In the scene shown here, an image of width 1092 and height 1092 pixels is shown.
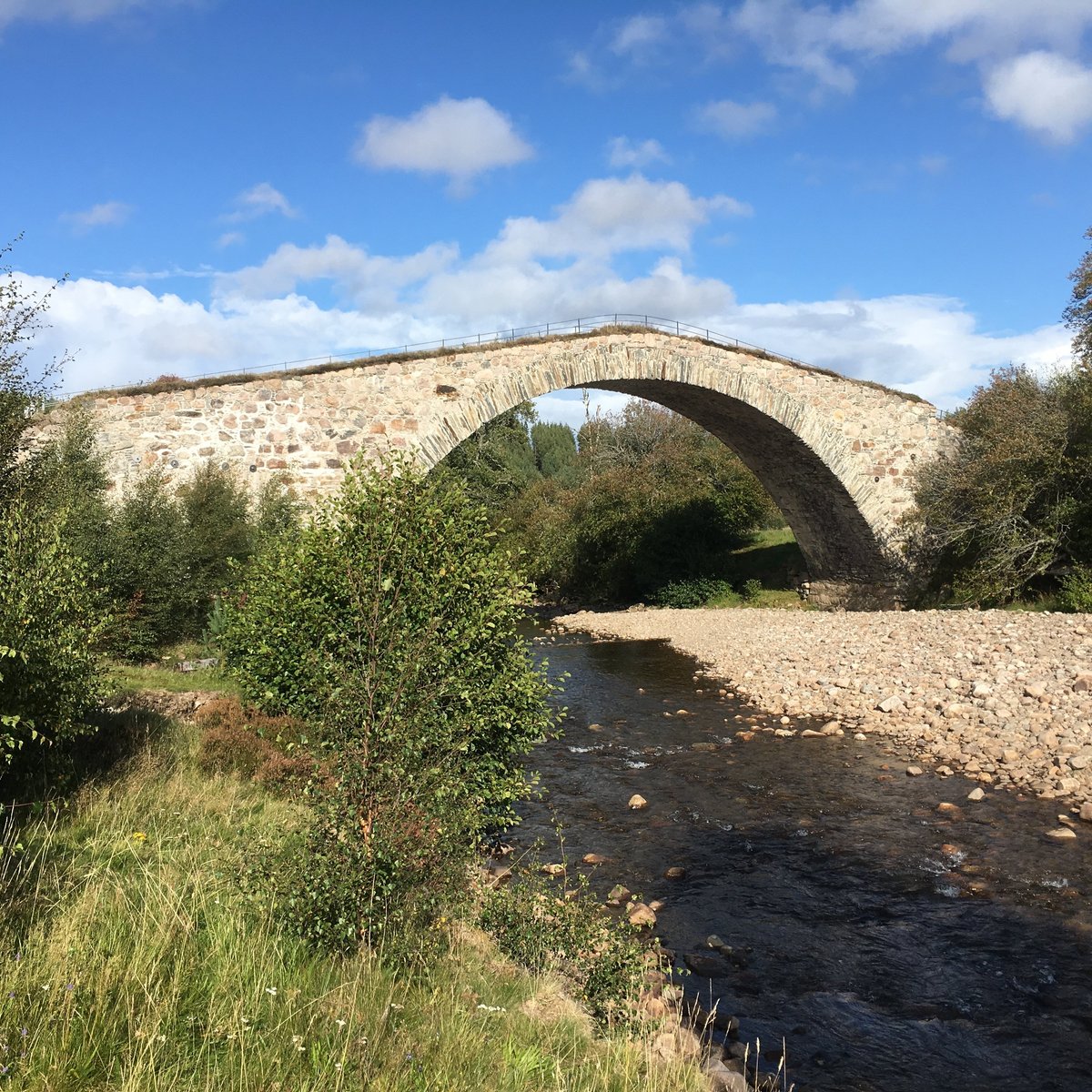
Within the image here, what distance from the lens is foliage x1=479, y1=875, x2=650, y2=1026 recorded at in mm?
4273

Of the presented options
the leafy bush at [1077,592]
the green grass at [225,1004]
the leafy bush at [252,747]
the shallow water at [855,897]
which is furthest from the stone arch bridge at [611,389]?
the green grass at [225,1004]

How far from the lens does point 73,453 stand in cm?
1357

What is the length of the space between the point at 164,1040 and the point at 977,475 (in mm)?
20216

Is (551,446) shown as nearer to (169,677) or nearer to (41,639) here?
(169,677)

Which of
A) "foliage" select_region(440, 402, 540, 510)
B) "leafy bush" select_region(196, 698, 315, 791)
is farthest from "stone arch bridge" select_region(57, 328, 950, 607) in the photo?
"foliage" select_region(440, 402, 540, 510)

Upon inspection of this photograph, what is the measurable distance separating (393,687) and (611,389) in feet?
54.3

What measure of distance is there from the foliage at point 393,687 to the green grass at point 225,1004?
1.18 ft

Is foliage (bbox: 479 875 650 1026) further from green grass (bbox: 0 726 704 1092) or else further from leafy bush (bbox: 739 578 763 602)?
leafy bush (bbox: 739 578 763 602)

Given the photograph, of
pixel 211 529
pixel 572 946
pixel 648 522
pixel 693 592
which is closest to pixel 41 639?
pixel 572 946

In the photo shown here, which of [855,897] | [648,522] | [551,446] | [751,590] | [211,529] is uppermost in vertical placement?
[551,446]

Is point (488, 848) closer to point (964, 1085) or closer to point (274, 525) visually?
point (964, 1085)

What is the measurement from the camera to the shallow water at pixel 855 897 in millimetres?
4469

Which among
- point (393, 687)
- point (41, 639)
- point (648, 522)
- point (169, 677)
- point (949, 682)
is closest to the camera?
point (41, 639)

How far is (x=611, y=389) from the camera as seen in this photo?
20.8m
